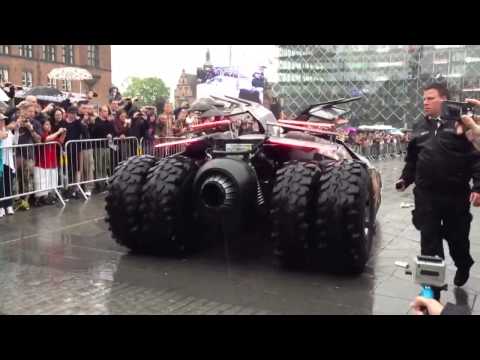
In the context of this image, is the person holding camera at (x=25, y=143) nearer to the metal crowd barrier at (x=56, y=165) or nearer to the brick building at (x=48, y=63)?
the metal crowd barrier at (x=56, y=165)

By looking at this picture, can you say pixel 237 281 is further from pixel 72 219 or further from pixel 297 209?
pixel 72 219

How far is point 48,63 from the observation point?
2916 inches

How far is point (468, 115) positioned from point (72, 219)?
6.04 m

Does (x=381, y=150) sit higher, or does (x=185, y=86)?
(x=185, y=86)

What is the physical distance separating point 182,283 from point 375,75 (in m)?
70.2

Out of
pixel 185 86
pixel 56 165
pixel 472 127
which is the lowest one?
pixel 56 165

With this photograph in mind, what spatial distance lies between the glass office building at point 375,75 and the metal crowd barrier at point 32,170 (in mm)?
58028

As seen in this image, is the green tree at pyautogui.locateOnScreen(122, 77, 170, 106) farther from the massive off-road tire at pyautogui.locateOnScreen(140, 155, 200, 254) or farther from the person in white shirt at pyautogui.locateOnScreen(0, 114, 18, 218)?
the massive off-road tire at pyautogui.locateOnScreen(140, 155, 200, 254)

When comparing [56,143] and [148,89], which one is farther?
[148,89]

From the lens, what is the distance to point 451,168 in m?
4.33

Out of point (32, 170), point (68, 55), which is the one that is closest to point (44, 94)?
point (32, 170)

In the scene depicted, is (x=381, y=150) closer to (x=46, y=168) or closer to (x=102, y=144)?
(x=102, y=144)

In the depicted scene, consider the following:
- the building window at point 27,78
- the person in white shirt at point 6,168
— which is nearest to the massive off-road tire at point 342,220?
the person in white shirt at point 6,168
